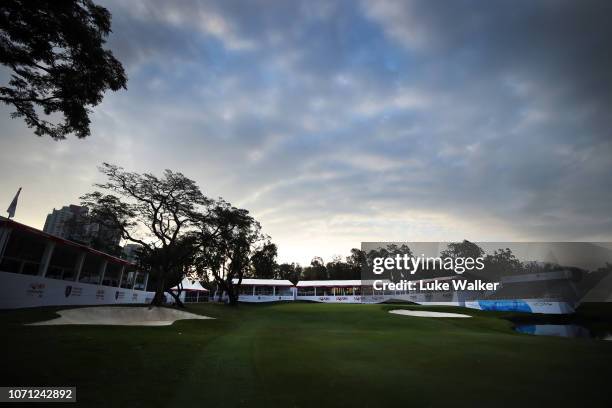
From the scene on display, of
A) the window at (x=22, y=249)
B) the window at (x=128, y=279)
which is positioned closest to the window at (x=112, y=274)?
the window at (x=128, y=279)

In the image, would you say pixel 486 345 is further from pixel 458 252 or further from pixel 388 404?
pixel 458 252

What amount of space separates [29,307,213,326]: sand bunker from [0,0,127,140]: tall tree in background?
12.7m

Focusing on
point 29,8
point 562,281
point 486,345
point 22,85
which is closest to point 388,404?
point 486,345

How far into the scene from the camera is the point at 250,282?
7806cm

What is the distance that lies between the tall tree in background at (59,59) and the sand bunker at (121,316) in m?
12.7

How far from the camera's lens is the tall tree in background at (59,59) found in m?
9.39

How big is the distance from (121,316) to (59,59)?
21.4m

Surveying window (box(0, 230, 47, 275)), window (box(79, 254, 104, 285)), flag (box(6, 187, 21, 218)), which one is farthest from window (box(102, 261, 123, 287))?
flag (box(6, 187, 21, 218))

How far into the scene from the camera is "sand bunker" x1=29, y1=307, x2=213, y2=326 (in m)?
21.3

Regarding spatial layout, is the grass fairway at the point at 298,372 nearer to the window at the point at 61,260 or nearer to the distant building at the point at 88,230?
the distant building at the point at 88,230

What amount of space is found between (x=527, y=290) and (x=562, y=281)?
5331 mm

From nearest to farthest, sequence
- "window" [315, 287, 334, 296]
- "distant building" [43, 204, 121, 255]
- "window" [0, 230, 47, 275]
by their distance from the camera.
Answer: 1. "window" [0, 230, 47, 275]
2. "distant building" [43, 204, 121, 255]
3. "window" [315, 287, 334, 296]

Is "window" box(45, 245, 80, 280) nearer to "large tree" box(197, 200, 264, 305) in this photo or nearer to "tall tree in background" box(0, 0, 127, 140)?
"large tree" box(197, 200, 264, 305)

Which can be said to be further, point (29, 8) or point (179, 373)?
point (29, 8)
